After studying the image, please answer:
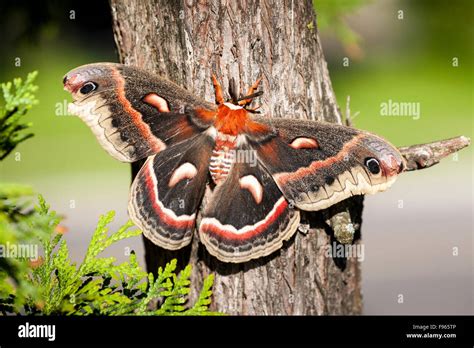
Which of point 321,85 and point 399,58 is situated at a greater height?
point 399,58

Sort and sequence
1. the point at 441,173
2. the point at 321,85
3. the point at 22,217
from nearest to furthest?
the point at 22,217 → the point at 321,85 → the point at 441,173

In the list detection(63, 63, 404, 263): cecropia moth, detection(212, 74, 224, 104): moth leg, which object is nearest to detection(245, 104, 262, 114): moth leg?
detection(63, 63, 404, 263): cecropia moth

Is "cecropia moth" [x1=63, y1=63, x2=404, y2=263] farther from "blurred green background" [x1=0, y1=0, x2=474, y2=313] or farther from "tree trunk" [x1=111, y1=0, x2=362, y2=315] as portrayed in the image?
"blurred green background" [x1=0, y1=0, x2=474, y2=313]

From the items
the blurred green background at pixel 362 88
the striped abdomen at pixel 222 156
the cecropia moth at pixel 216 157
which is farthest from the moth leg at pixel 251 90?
the blurred green background at pixel 362 88

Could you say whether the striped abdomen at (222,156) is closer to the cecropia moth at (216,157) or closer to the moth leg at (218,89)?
the cecropia moth at (216,157)
